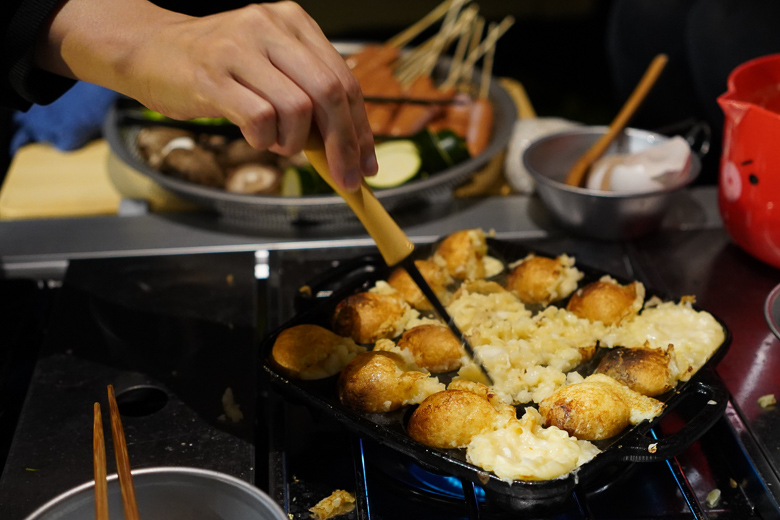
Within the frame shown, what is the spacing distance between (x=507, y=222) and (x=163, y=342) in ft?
3.44

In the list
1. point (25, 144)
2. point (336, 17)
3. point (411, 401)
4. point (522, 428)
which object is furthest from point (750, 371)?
point (336, 17)

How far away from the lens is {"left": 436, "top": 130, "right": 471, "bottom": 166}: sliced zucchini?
2292 millimetres

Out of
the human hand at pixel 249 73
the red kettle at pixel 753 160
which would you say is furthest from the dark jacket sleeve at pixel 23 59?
the red kettle at pixel 753 160

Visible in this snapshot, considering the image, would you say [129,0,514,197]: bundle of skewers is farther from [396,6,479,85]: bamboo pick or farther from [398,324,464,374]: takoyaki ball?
[398,324,464,374]: takoyaki ball

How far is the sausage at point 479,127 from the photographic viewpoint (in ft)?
7.93

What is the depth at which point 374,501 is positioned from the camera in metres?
1.24

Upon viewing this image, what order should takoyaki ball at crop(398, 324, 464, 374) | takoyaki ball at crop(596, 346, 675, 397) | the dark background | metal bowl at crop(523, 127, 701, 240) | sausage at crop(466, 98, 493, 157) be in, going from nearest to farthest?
takoyaki ball at crop(596, 346, 675, 397)
takoyaki ball at crop(398, 324, 464, 374)
metal bowl at crop(523, 127, 701, 240)
sausage at crop(466, 98, 493, 157)
the dark background

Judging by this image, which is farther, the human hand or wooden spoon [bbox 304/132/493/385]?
wooden spoon [bbox 304/132/493/385]

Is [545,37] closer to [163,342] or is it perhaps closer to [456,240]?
[456,240]

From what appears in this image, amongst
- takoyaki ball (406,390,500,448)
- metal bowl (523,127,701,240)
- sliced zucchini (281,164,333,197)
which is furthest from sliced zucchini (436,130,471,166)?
takoyaki ball (406,390,500,448)

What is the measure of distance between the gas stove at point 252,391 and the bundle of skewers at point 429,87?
707mm

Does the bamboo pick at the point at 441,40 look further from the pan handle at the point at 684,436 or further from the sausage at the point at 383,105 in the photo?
the pan handle at the point at 684,436

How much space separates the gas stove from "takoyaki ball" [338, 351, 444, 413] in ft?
0.35

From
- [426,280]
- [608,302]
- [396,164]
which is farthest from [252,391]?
[396,164]
